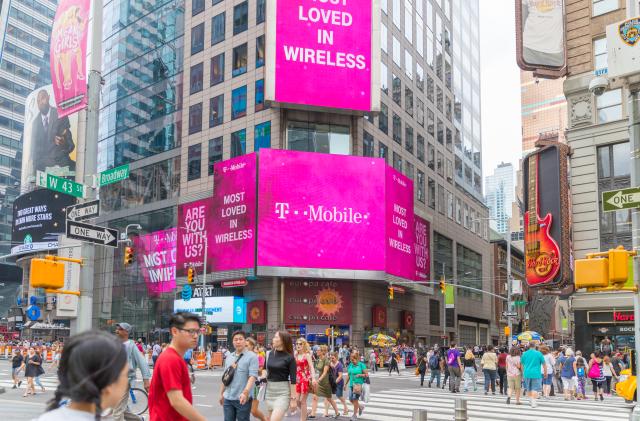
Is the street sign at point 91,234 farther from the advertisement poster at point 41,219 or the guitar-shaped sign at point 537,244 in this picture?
the advertisement poster at point 41,219

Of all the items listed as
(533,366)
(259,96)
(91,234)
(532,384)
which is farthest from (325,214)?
(91,234)

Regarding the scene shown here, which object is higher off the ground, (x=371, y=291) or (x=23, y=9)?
(x=23, y=9)

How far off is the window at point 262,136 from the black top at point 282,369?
42.1 metres

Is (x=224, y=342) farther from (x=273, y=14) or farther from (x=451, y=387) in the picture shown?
(x=451, y=387)

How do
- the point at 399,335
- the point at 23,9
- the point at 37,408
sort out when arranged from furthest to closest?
1. the point at 23,9
2. the point at 399,335
3. the point at 37,408

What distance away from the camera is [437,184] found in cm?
7231

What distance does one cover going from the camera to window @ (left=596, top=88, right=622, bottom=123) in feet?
122

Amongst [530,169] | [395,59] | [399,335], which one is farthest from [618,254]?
[395,59]

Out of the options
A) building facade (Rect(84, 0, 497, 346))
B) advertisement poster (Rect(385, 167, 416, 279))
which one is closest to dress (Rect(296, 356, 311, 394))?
building facade (Rect(84, 0, 497, 346))

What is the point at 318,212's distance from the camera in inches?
1980

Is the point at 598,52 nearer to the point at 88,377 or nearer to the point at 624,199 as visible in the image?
the point at 624,199

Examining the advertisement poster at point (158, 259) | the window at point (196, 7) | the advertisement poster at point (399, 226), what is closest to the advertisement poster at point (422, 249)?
the advertisement poster at point (399, 226)

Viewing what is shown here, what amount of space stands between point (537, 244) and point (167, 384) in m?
37.3

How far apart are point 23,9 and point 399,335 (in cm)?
9568
